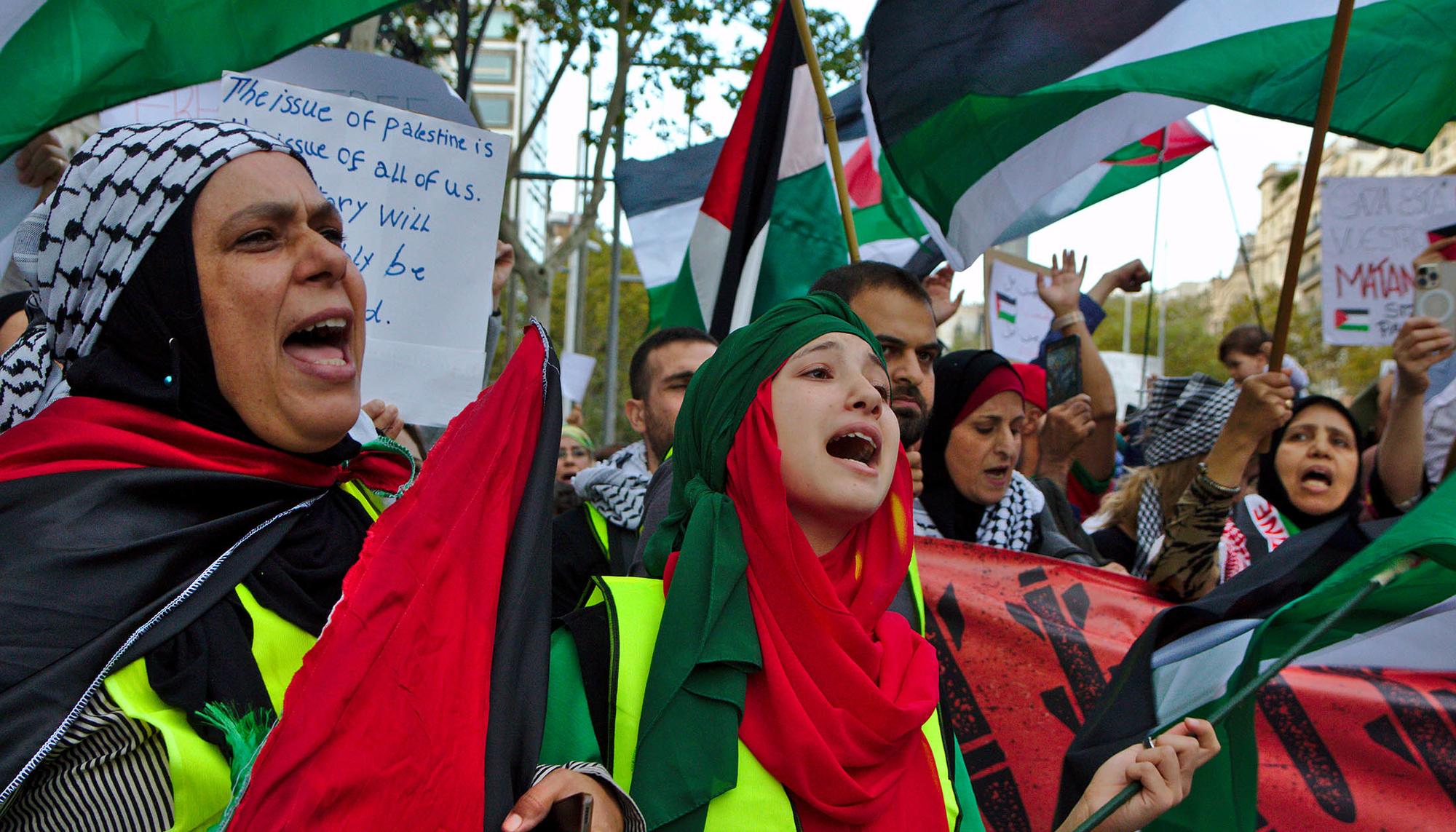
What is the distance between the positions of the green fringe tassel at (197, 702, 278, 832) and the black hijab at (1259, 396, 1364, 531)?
3.48m

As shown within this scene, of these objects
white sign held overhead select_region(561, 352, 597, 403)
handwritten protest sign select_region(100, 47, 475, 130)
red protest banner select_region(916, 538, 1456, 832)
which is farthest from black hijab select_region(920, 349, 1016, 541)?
white sign held overhead select_region(561, 352, 597, 403)

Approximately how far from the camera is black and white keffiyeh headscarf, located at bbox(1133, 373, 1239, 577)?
4.07 m

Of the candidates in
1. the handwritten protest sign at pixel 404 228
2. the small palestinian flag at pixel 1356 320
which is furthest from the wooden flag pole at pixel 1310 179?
the small palestinian flag at pixel 1356 320

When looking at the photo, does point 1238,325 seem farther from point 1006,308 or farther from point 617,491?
point 617,491

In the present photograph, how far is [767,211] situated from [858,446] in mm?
2533

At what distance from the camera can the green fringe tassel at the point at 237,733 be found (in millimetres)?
1502

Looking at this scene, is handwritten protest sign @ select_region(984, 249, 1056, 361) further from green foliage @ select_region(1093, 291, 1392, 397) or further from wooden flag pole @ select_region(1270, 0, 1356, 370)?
wooden flag pole @ select_region(1270, 0, 1356, 370)

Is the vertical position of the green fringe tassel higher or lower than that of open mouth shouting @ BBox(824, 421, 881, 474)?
lower

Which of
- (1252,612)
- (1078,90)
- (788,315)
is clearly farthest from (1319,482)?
(788,315)

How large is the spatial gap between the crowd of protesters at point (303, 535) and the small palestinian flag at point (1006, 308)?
5.19 metres

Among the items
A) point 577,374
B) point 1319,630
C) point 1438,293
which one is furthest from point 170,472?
point 577,374

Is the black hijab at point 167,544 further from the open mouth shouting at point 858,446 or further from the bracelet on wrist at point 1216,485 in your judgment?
the bracelet on wrist at point 1216,485

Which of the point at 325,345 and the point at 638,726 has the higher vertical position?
the point at 325,345

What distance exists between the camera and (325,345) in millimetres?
1981
